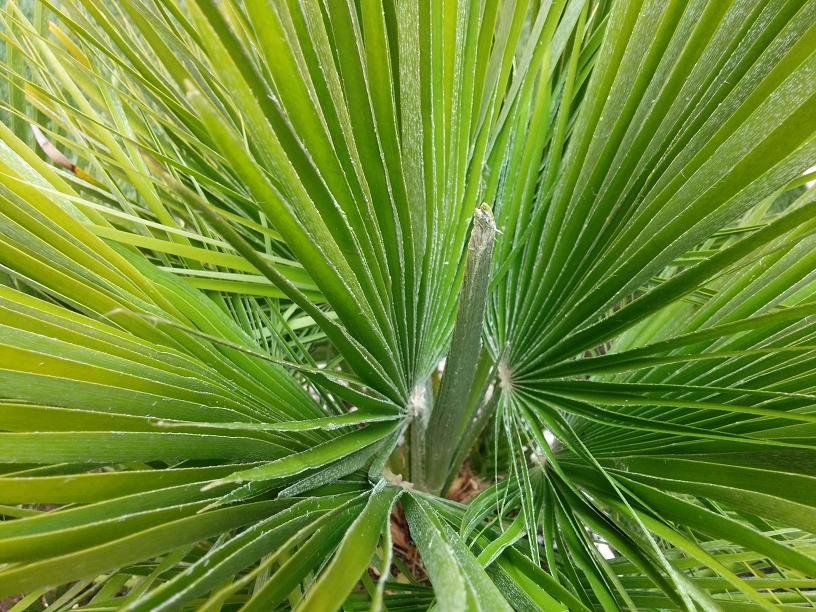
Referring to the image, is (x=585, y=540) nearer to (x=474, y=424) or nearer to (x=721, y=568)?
(x=721, y=568)

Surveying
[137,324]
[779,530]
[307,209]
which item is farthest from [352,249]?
[779,530]

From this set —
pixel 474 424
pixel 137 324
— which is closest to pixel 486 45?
pixel 137 324

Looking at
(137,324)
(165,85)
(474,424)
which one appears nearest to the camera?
(137,324)

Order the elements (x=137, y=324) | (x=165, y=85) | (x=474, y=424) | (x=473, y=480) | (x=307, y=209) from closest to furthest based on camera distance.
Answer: (x=307, y=209) < (x=137, y=324) < (x=165, y=85) < (x=474, y=424) < (x=473, y=480)

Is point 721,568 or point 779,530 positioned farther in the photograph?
point 779,530

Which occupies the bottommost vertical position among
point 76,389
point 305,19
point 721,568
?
point 721,568

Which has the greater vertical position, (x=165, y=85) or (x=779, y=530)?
(x=165, y=85)
